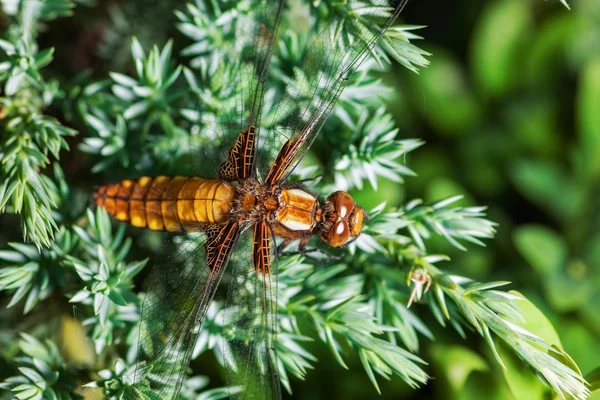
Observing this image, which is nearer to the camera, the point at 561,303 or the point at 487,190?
the point at 561,303

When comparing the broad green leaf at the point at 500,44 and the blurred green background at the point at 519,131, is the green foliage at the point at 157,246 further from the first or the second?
the broad green leaf at the point at 500,44

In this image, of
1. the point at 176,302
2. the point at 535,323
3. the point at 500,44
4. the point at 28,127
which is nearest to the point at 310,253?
the point at 176,302

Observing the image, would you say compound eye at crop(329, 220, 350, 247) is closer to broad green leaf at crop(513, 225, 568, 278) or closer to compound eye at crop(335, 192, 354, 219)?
compound eye at crop(335, 192, 354, 219)

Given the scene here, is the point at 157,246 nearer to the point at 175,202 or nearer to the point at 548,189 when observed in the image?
the point at 175,202

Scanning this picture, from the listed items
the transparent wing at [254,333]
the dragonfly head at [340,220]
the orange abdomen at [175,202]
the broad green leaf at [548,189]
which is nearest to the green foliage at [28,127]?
the orange abdomen at [175,202]

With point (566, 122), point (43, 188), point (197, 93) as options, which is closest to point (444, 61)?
point (566, 122)

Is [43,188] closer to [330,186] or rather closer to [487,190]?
[330,186]
